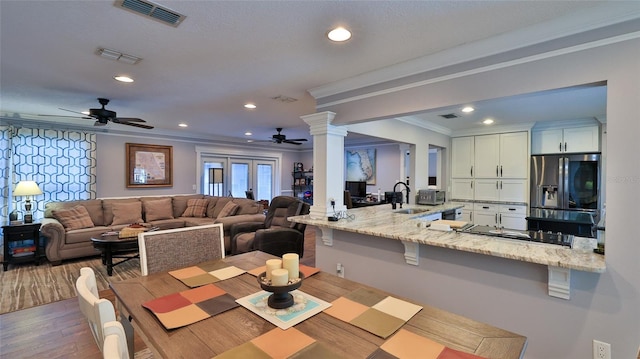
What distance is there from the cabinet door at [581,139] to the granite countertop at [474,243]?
3.31 meters

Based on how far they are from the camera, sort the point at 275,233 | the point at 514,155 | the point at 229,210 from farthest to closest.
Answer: the point at 229,210 < the point at 514,155 < the point at 275,233

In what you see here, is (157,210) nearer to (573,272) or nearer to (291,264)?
(291,264)

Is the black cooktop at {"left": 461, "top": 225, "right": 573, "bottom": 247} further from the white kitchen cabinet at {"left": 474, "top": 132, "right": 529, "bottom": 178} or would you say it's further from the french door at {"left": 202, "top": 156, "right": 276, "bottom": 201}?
the french door at {"left": 202, "top": 156, "right": 276, "bottom": 201}

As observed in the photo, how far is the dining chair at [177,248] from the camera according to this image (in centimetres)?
179

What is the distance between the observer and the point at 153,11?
1.66 metres

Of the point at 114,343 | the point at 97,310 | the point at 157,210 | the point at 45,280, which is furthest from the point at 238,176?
the point at 114,343

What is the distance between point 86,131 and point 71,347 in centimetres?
476

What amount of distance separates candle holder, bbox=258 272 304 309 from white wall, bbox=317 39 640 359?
1.48m

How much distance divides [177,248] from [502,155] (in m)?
5.12

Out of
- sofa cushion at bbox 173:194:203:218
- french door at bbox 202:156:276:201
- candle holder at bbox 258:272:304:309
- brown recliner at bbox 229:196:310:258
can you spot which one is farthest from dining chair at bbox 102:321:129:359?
french door at bbox 202:156:276:201

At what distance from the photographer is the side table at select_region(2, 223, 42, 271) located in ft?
13.1

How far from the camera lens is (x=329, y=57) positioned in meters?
2.27

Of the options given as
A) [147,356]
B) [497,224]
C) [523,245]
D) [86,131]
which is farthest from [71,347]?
[497,224]

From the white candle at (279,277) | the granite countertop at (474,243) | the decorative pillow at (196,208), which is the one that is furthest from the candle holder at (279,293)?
the decorative pillow at (196,208)
